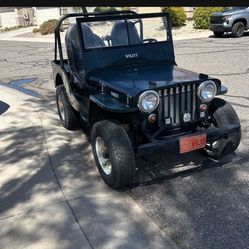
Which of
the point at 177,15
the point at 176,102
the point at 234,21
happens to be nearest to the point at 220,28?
the point at 234,21

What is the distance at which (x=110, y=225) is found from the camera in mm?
3568

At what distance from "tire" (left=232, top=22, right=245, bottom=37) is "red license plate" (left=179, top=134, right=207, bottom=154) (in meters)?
14.6

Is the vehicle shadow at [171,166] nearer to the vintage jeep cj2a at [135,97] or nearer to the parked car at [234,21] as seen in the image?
the vintage jeep cj2a at [135,97]

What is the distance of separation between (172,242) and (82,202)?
43.6 inches

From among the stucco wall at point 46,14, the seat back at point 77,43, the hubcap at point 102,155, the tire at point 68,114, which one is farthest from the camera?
the stucco wall at point 46,14

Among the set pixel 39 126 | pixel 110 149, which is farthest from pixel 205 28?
pixel 110 149

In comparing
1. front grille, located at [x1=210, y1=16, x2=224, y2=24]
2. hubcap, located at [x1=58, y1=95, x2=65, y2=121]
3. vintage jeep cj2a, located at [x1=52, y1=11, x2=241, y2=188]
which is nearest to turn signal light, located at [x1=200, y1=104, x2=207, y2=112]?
vintage jeep cj2a, located at [x1=52, y1=11, x2=241, y2=188]

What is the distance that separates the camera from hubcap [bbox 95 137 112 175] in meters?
4.33

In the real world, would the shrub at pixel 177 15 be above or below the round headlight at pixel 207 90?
below

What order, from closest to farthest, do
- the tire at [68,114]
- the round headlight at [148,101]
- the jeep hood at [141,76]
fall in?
the round headlight at [148,101] < the jeep hood at [141,76] < the tire at [68,114]

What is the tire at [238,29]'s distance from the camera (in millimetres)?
17545

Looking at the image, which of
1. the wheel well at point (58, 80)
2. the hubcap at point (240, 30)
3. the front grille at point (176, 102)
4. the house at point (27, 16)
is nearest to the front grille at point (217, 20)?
the hubcap at point (240, 30)

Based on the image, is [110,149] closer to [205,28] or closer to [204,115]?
[204,115]

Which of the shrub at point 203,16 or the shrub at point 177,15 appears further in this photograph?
the shrub at point 177,15
